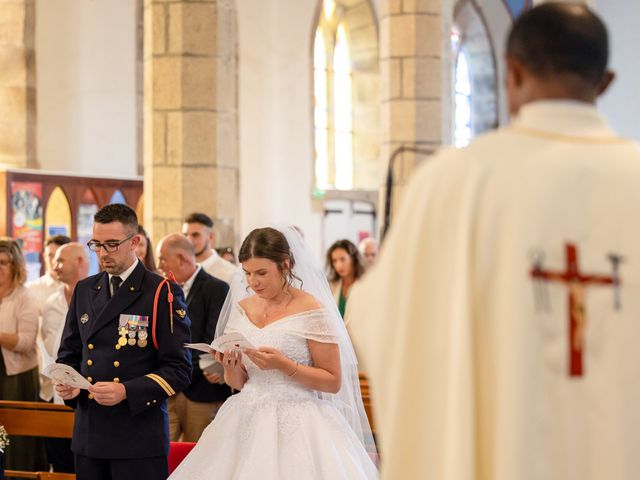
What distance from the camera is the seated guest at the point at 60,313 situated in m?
7.14

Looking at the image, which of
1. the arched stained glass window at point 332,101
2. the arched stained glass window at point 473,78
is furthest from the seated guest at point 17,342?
the arched stained glass window at point 473,78

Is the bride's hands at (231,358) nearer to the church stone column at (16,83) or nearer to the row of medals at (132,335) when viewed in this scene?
the row of medals at (132,335)

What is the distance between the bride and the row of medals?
333 millimetres

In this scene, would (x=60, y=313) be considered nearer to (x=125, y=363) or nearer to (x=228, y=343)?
(x=125, y=363)

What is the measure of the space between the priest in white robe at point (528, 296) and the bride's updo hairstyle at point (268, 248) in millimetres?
2425

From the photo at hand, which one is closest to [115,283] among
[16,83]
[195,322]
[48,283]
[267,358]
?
[267,358]

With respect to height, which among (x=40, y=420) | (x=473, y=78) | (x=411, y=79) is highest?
(x=473, y=78)

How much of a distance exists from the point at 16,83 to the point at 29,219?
63.7 inches

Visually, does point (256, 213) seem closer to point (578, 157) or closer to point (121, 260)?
point (121, 260)

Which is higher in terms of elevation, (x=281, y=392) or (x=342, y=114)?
(x=342, y=114)

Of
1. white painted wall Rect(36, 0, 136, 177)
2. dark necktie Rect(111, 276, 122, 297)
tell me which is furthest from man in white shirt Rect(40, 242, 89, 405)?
white painted wall Rect(36, 0, 136, 177)

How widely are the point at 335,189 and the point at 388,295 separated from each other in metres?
14.5

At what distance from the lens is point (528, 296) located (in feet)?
7.36

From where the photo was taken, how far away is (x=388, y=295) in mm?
2328
